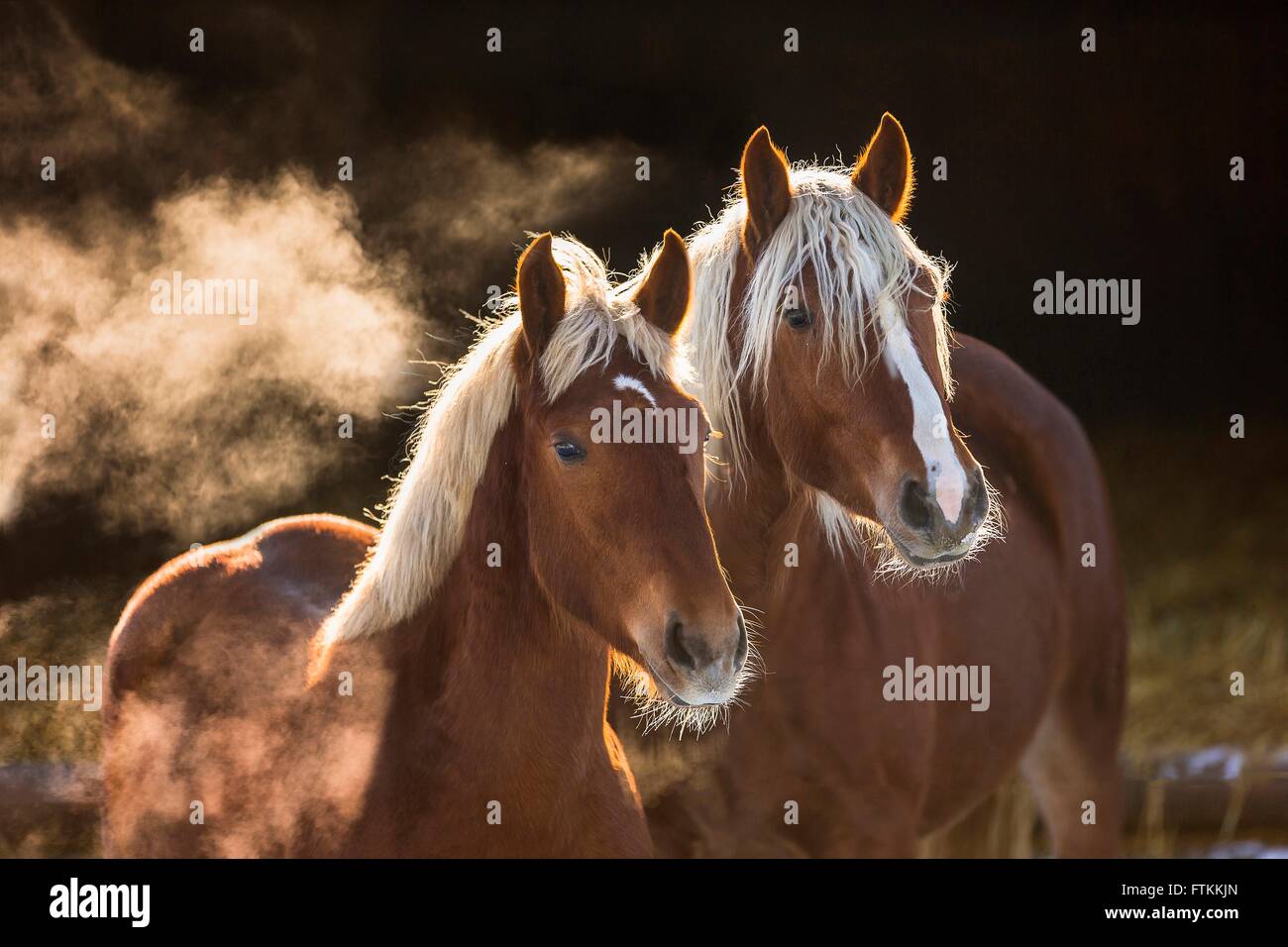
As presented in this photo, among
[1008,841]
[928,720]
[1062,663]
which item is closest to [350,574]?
[928,720]

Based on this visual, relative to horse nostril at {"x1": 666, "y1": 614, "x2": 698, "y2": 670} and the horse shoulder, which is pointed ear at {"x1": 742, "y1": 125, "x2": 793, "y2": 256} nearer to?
horse nostril at {"x1": 666, "y1": 614, "x2": 698, "y2": 670}

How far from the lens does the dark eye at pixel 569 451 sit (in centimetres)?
240

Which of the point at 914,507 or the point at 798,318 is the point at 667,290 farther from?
the point at 914,507

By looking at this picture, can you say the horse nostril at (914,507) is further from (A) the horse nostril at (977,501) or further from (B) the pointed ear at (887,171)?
(B) the pointed ear at (887,171)

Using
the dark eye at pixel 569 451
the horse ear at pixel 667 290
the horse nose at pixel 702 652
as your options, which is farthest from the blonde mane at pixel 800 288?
the horse nose at pixel 702 652

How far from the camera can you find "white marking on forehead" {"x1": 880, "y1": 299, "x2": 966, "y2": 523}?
8.96 feet

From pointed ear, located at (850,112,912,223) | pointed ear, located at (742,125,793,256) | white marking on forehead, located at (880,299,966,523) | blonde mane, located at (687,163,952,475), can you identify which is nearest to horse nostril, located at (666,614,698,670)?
white marking on forehead, located at (880,299,966,523)

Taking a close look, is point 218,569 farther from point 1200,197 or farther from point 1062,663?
point 1200,197

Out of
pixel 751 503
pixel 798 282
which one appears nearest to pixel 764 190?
pixel 798 282

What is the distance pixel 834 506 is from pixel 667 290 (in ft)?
2.27

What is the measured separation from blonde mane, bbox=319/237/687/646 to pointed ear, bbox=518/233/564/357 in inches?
0.9

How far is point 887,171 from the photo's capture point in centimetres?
315

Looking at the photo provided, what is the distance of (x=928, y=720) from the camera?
328 centimetres

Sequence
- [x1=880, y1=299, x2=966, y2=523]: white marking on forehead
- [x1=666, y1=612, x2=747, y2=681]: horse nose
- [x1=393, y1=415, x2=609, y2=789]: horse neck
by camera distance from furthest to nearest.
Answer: [x1=880, y1=299, x2=966, y2=523]: white marking on forehead
[x1=393, y1=415, x2=609, y2=789]: horse neck
[x1=666, y1=612, x2=747, y2=681]: horse nose
